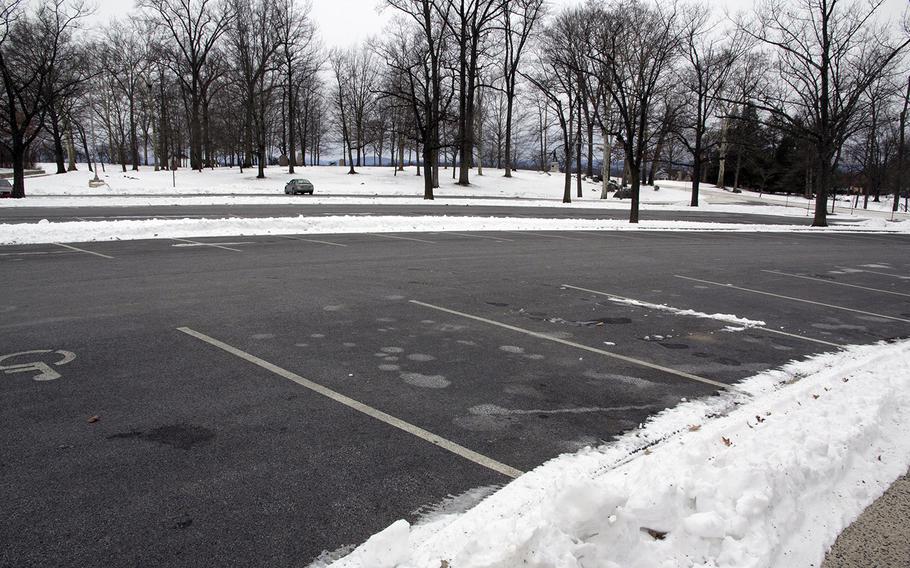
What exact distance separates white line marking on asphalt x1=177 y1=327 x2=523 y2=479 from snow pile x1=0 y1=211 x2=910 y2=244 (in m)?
10.4

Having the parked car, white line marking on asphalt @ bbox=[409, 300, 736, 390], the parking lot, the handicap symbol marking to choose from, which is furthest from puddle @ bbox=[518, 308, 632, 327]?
the parked car

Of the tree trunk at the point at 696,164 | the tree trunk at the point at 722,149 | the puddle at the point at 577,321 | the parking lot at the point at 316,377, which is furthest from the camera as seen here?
the tree trunk at the point at 722,149

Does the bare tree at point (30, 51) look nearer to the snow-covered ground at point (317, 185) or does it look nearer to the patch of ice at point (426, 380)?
the snow-covered ground at point (317, 185)

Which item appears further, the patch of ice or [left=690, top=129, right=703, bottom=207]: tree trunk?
[left=690, top=129, right=703, bottom=207]: tree trunk

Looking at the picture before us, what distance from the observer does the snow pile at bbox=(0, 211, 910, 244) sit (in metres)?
14.0

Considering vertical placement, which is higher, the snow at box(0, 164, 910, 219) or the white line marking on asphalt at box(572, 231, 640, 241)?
the snow at box(0, 164, 910, 219)

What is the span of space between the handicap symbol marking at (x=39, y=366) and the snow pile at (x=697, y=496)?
372cm

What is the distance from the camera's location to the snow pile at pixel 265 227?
14.0m

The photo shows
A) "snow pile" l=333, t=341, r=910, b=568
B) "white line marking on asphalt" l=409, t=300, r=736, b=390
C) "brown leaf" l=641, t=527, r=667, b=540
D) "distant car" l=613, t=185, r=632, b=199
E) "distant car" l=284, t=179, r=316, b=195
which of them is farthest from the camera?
"distant car" l=613, t=185, r=632, b=199

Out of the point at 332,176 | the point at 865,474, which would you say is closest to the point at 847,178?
the point at 332,176

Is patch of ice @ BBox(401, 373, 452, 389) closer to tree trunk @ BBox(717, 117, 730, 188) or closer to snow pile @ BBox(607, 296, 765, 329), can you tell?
snow pile @ BBox(607, 296, 765, 329)

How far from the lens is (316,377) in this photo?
5137 mm

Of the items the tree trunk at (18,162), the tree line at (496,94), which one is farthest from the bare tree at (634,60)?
the tree trunk at (18,162)

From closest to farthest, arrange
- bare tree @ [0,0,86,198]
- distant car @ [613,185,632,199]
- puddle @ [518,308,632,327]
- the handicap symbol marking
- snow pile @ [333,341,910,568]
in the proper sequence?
snow pile @ [333,341,910,568]
the handicap symbol marking
puddle @ [518,308,632,327]
bare tree @ [0,0,86,198]
distant car @ [613,185,632,199]
